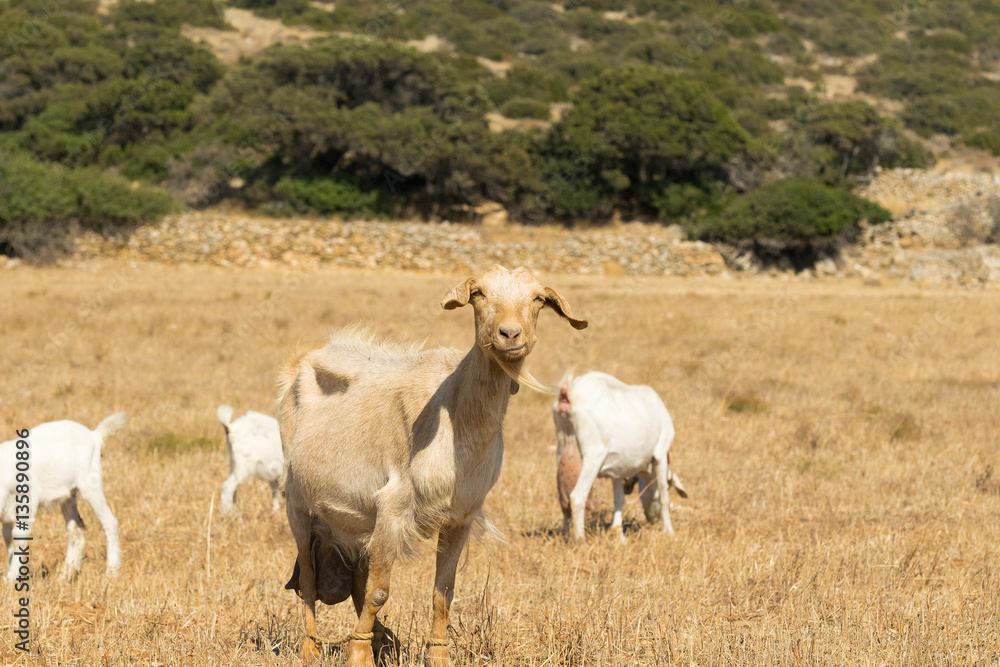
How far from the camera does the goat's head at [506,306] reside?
3.25 meters

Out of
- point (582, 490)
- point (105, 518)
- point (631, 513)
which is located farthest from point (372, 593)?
point (631, 513)

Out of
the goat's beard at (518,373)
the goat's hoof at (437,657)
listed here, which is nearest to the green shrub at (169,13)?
the goat's hoof at (437,657)

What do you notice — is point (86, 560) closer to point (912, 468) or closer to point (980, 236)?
point (912, 468)

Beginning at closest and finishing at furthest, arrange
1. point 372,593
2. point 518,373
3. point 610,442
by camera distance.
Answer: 1. point 518,373
2. point 372,593
3. point 610,442

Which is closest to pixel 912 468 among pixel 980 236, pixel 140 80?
pixel 980 236

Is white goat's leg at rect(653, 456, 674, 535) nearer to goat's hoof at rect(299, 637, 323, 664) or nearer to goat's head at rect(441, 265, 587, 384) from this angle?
goat's hoof at rect(299, 637, 323, 664)

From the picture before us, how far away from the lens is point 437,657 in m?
3.91

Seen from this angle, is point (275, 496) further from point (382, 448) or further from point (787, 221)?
point (787, 221)

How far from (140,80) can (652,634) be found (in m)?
49.5

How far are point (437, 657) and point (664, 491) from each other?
3.67 metres

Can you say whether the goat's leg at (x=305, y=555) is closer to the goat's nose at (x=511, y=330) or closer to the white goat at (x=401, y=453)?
the white goat at (x=401, y=453)

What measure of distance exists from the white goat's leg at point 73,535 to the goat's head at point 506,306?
4042mm

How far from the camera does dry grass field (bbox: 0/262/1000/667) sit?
15.1 feet

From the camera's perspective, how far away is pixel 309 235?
34.2 meters
